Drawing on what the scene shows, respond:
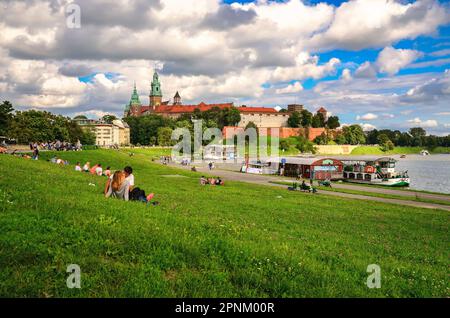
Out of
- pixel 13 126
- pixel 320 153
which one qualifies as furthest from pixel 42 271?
pixel 320 153

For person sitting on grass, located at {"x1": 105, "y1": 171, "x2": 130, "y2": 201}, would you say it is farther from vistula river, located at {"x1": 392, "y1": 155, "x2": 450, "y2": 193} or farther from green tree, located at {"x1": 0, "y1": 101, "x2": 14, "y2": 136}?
green tree, located at {"x1": 0, "y1": 101, "x2": 14, "y2": 136}

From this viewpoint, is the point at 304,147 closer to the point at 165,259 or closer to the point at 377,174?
the point at 377,174

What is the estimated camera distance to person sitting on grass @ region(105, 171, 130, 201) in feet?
50.7

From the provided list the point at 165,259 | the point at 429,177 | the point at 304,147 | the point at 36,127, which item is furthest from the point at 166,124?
the point at 165,259

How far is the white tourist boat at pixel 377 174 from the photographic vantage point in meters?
59.5

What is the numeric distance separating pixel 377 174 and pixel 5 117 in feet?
257

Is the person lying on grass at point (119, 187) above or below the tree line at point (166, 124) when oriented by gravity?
below

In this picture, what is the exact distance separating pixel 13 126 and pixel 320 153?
150 metres

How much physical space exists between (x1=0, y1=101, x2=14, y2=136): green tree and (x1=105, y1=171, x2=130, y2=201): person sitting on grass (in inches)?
3053

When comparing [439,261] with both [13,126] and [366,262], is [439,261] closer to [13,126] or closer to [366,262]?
[366,262]

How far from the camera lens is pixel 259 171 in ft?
232

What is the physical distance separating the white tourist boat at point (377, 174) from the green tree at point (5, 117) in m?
72.5

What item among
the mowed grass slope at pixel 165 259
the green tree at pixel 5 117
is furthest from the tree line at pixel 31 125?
the mowed grass slope at pixel 165 259

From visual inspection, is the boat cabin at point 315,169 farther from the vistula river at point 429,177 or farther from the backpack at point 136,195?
the backpack at point 136,195
